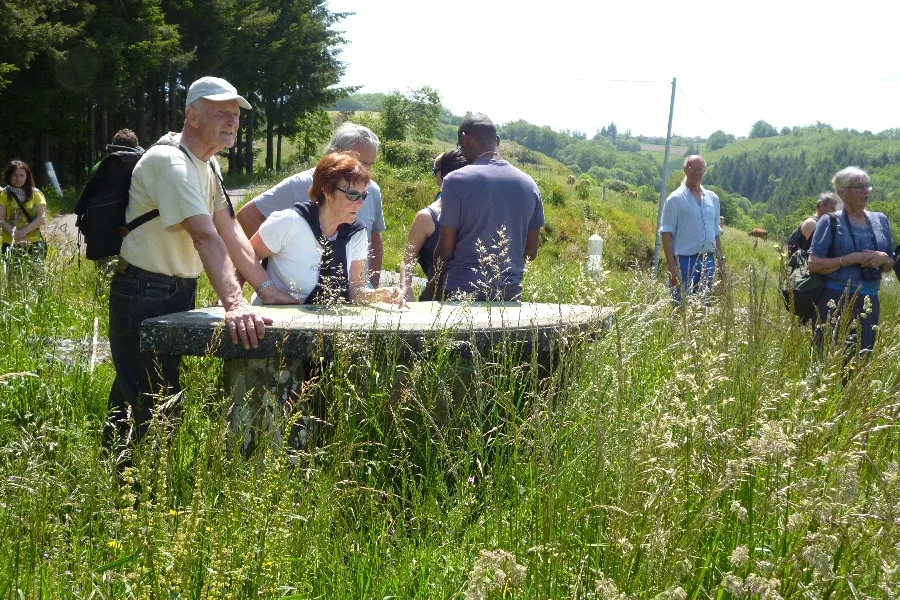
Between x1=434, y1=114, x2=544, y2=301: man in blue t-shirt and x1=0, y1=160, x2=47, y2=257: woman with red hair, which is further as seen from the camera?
x1=0, y1=160, x2=47, y2=257: woman with red hair

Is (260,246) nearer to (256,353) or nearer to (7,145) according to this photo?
(256,353)

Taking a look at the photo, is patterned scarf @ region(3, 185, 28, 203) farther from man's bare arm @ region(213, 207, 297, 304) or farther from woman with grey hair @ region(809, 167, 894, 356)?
woman with grey hair @ region(809, 167, 894, 356)

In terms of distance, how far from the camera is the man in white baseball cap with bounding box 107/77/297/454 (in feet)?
10.8

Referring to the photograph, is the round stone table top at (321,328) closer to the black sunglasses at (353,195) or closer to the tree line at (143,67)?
the black sunglasses at (353,195)

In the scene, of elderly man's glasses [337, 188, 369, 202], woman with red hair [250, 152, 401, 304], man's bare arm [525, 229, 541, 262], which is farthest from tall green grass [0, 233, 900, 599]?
man's bare arm [525, 229, 541, 262]

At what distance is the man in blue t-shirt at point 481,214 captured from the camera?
15.6ft

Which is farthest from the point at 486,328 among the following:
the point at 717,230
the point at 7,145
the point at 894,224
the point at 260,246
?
the point at 894,224

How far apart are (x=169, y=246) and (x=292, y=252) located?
1.99ft

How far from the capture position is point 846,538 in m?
1.61

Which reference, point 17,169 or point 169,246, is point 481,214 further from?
point 17,169

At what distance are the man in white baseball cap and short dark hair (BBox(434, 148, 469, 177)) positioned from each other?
6.47 ft

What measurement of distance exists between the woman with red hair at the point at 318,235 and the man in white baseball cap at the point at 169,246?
1.16 feet

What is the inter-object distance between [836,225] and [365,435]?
4.50 meters

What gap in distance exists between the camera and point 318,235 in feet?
12.9
